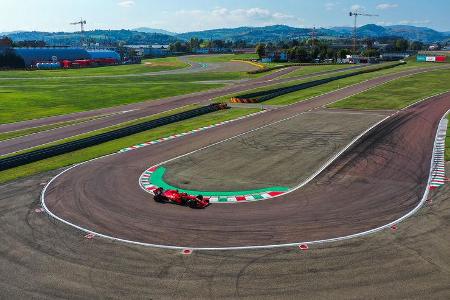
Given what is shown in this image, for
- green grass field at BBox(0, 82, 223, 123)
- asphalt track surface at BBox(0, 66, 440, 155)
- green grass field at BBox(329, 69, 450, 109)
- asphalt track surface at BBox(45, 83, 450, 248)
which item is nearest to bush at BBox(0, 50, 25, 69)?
green grass field at BBox(0, 82, 223, 123)

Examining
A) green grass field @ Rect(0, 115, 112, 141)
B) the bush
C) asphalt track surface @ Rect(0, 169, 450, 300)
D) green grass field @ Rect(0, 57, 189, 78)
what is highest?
the bush

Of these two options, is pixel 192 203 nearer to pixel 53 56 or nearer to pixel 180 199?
pixel 180 199

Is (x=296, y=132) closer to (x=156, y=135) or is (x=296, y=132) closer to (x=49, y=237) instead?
(x=156, y=135)

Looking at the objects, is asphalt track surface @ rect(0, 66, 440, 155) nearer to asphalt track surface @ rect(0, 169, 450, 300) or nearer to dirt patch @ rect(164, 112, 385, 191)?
dirt patch @ rect(164, 112, 385, 191)

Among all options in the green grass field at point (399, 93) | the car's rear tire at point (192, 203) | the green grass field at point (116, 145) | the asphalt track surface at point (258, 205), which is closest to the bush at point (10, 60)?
the green grass field at point (116, 145)

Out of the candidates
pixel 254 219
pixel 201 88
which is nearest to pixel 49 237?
pixel 254 219

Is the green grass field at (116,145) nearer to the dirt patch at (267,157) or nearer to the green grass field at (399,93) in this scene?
the dirt patch at (267,157)

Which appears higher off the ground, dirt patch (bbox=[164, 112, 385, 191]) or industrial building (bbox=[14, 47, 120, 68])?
industrial building (bbox=[14, 47, 120, 68])
